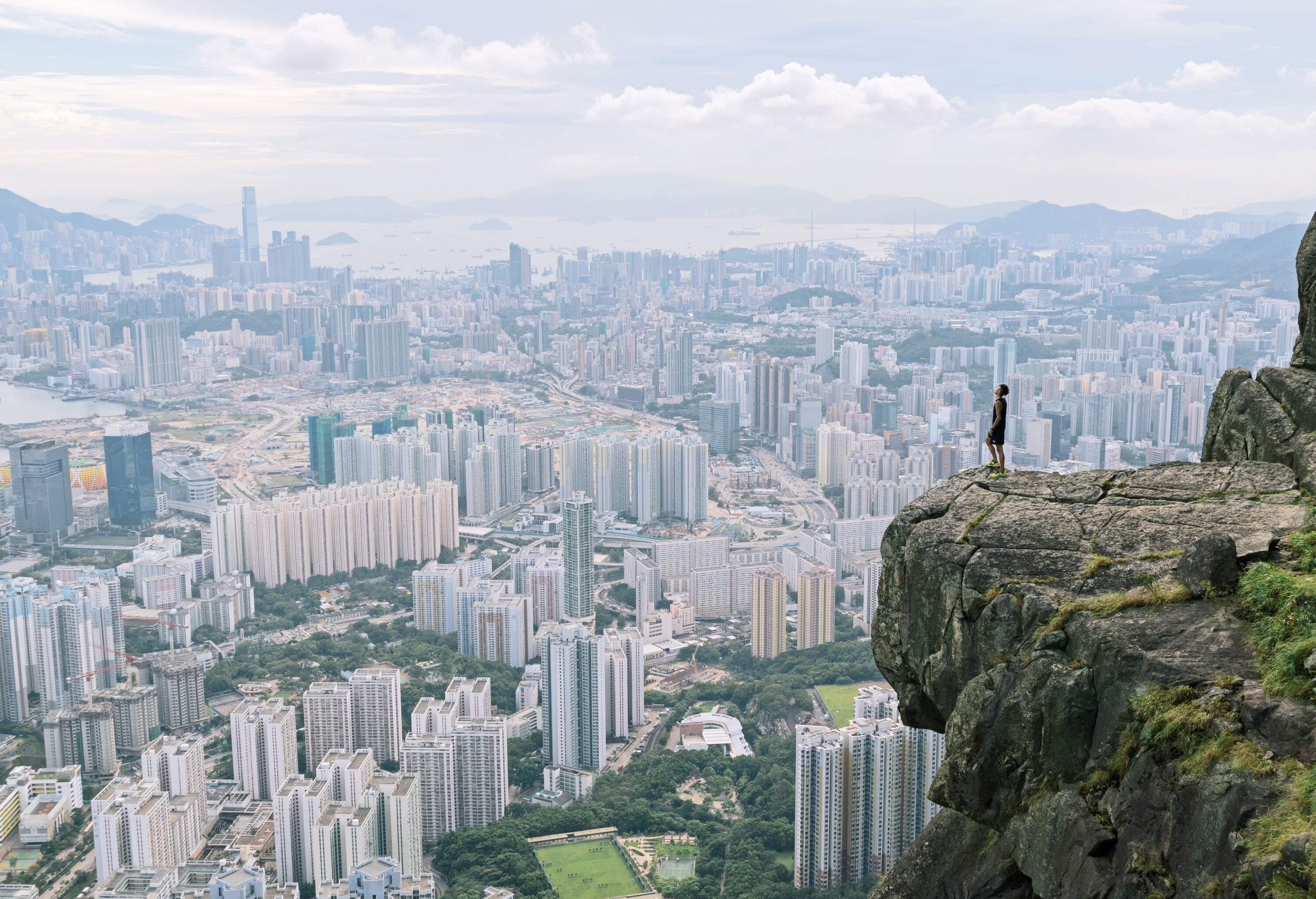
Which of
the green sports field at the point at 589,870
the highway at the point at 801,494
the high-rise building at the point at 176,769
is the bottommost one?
the green sports field at the point at 589,870

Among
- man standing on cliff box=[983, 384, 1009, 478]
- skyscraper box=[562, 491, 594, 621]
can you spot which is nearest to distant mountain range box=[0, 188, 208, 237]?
skyscraper box=[562, 491, 594, 621]

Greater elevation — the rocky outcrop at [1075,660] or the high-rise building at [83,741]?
the rocky outcrop at [1075,660]

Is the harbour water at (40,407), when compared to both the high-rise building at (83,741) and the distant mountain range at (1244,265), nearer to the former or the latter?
the high-rise building at (83,741)

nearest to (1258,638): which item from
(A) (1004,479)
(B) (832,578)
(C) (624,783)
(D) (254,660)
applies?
(A) (1004,479)

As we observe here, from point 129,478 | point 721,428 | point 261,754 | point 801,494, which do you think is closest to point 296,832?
point 261,754

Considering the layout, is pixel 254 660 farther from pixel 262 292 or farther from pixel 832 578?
pixel 262 292

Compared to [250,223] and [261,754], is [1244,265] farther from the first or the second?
[250,223]

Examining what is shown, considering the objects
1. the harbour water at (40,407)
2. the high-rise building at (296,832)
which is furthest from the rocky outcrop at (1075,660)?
the harbour water at (40,407)
